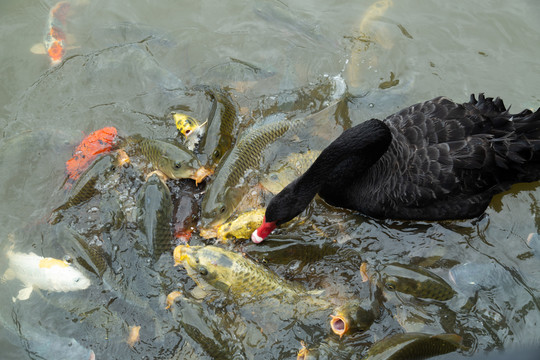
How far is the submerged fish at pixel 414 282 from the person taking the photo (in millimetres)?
3660

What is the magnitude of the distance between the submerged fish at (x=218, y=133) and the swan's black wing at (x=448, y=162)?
1.34m

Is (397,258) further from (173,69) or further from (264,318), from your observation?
(173,69)

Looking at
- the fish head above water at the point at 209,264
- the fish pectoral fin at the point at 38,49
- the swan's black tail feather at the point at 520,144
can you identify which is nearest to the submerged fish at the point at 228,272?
the fish head above water at the point at 209,264

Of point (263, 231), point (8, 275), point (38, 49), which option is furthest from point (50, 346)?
point (38, 49)

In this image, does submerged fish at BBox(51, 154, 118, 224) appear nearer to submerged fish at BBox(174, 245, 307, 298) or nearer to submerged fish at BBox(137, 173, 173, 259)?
submerged fish at BBox(137, 173, 173, 259)

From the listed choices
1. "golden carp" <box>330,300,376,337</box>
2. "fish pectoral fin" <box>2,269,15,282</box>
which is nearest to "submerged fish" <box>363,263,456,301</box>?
"golden carp" <box>330,300,376,337</box>

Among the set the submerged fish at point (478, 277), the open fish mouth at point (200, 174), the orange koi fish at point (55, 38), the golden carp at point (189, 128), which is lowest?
the submerged fish at point (478, 277)

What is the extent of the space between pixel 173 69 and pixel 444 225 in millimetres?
3893

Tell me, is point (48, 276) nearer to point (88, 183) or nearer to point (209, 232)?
point (88, 183)

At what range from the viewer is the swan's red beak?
3893mm

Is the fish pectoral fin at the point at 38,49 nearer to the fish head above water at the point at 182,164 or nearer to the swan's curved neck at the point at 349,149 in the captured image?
the fish head above water at the point at 182,164

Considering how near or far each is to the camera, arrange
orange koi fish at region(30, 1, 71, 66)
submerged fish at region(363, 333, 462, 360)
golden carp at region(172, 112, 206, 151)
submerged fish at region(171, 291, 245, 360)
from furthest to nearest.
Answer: orange koi fish at region(30, 1, 71, 66)
golden carp at region(172, 112, 206, 151)
submerged fish at region(171, 291, 245, 360)
submerged fish at region(363, 333, 462, 360)

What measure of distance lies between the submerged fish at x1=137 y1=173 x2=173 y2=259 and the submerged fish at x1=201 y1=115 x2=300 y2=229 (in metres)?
0.35

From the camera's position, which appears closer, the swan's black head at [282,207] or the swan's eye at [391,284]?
the swan's eye at [391,284]
